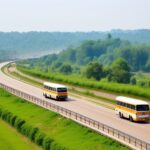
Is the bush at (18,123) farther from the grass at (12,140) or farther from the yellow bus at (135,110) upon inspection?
the yellow bus at (135,110)

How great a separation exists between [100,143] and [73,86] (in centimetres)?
5677

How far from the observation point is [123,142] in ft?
145

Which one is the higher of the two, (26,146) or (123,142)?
(123,142)

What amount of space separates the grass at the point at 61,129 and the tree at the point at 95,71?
7392 cm

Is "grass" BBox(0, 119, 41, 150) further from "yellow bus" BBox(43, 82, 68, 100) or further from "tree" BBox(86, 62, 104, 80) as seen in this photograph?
"tree" BBox(86, 62, 104, 80)

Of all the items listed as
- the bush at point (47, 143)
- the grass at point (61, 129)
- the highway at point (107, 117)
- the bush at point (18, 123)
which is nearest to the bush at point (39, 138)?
the grass at point (61, 129)

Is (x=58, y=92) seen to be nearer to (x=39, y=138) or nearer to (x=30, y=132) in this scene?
(x=30, y=132)

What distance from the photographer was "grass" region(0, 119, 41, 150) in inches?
2159

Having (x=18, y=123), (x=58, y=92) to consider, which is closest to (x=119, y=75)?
(x=58, y=92)

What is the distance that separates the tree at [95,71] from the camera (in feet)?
500

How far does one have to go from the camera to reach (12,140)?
193 ft

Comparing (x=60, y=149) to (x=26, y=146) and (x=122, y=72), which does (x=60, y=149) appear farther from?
(x=122, y=72)

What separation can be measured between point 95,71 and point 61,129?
322ft

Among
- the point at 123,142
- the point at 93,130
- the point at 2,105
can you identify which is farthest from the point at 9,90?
the point at 123,142
